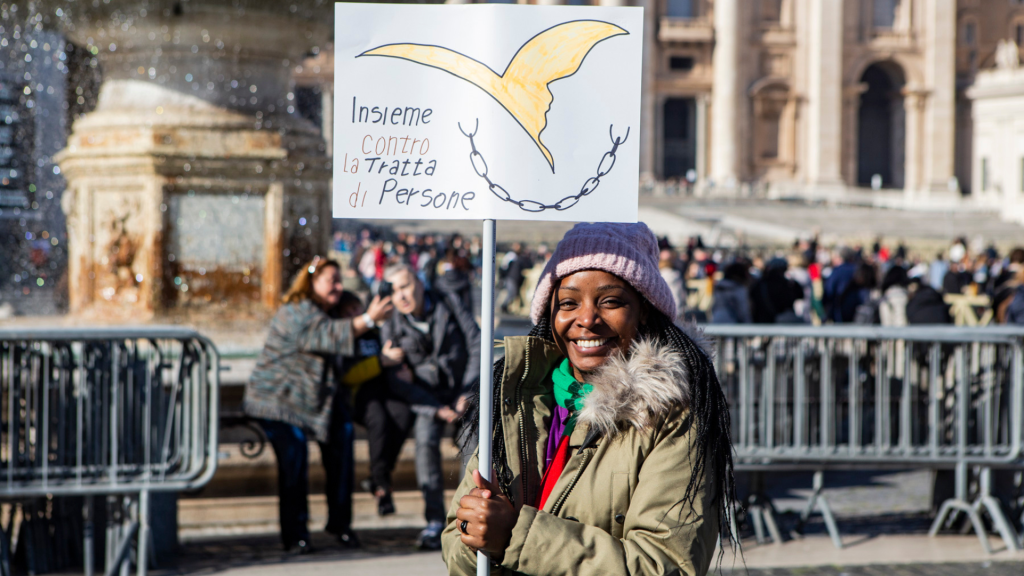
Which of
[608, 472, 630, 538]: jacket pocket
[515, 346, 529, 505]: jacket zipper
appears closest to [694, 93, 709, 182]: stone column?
[515, 346, 529, 505]: jacket zipper

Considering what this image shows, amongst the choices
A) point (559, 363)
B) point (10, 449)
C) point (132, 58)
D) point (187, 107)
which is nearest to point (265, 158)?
point (187, 107)

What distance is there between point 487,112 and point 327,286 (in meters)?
3.13

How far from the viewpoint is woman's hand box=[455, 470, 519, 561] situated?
2.20 meters

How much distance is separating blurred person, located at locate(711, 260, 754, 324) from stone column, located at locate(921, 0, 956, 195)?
59971mm

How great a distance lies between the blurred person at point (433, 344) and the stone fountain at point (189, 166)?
1070 millimetres

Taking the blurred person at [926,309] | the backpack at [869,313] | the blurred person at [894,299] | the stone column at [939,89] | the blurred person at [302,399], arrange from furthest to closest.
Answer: the stone column at [939,89] < the backpack at [869,313] < the blurred person at [894,299] < the blurred person at [926,309] < the blurred person at [302,399]

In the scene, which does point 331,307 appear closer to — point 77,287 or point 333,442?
point 333,442

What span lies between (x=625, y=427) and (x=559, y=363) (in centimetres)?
28

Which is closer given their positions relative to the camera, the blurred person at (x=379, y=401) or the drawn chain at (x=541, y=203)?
the drawn chain at (x=541, y=203)

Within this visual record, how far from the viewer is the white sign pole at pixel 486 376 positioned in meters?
2.33

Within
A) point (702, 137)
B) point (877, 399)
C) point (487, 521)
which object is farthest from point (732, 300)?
point (702, 137)

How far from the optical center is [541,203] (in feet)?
8.34

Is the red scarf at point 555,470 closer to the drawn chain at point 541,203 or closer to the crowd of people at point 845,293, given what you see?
the drawn chain at point 541,203

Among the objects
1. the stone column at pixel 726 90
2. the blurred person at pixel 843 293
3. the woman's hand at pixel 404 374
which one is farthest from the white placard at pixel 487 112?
the stone column at pixel 726 90
